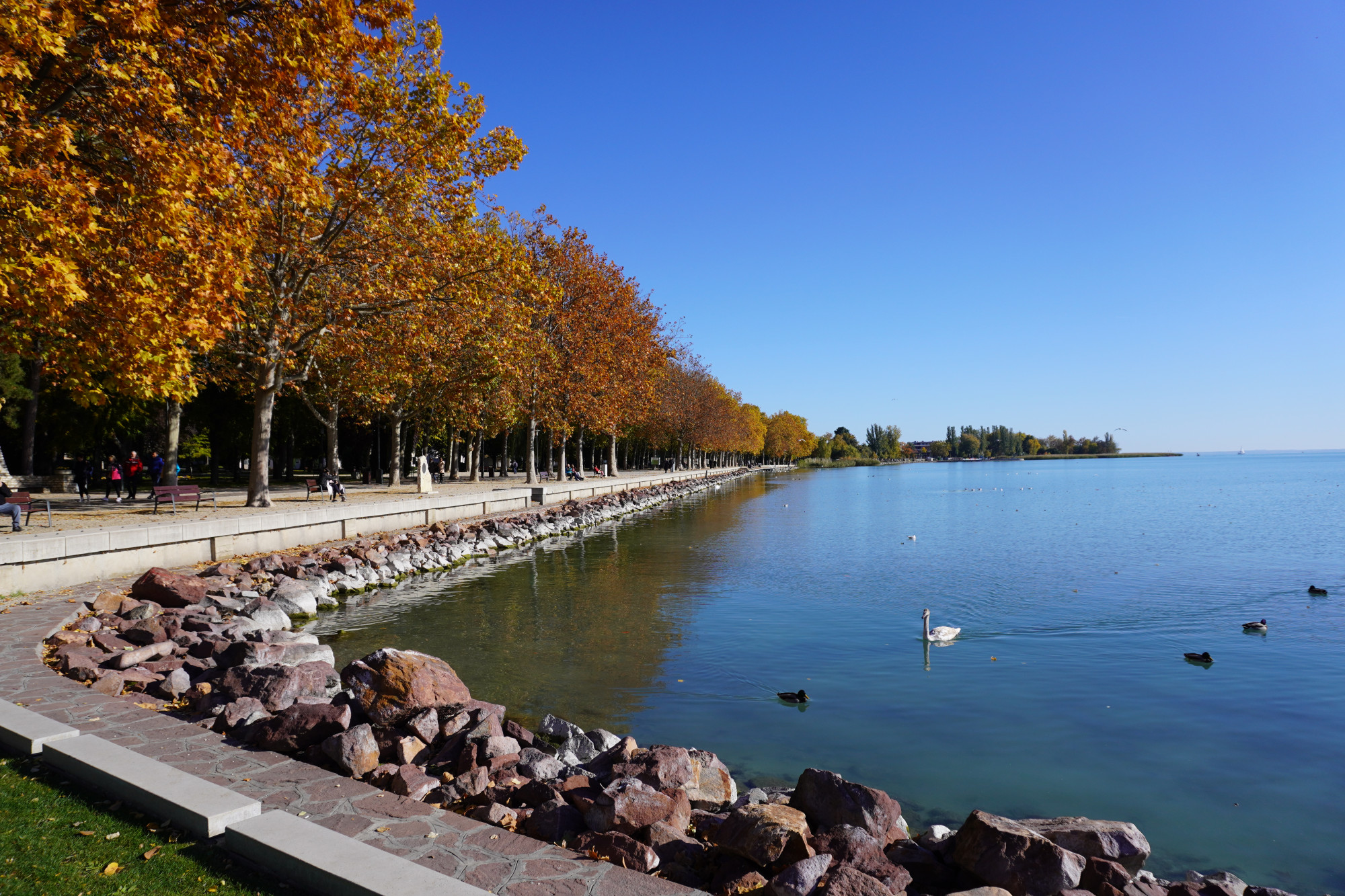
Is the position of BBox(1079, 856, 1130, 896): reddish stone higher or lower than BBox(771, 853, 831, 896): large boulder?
lower

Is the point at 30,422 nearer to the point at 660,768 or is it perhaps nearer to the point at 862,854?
the point at 660,768

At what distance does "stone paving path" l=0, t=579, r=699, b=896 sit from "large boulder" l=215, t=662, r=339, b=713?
0.76 metres

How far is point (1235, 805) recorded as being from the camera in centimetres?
A: 750

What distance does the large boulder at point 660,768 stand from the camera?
250 inches

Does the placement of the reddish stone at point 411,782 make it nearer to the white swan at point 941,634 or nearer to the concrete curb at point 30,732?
the concrete curb at point 30,732

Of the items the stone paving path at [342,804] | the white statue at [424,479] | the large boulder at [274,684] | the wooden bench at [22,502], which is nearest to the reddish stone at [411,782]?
the stone paving path at [342,804]

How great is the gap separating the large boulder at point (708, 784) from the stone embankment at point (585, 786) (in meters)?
0.02

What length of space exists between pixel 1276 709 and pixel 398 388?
32.8 metres

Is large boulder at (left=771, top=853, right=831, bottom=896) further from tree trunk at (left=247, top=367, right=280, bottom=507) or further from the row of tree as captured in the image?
tree trunk at (left=247, top=367, right=280, bottom=507)

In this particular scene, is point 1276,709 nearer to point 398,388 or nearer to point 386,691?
point 386,691

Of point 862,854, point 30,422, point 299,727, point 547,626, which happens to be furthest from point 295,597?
point 30,422

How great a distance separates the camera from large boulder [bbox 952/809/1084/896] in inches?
190

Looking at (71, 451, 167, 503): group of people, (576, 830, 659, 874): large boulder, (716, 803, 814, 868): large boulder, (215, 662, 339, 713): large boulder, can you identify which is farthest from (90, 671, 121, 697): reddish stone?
(71, 451, 167, 503): group of people

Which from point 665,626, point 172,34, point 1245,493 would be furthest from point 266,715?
point 1245,493
